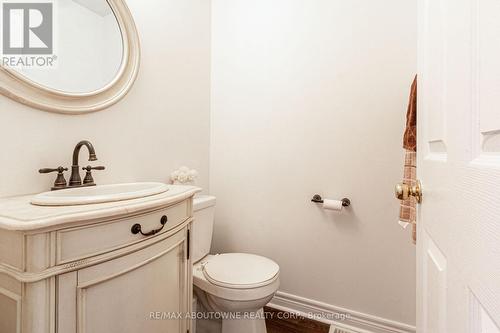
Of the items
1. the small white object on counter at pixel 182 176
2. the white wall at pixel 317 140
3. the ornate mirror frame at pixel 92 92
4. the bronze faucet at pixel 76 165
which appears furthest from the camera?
the small white object on counter at pixel 182 176

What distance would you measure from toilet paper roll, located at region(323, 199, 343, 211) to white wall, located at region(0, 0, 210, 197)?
0.89 metres

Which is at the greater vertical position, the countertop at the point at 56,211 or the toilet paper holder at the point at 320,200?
the countertop at the point at 56,211

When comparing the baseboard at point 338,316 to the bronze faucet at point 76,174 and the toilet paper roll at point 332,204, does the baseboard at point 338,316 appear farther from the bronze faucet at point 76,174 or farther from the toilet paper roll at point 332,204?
the bronze faucet at point 76,174

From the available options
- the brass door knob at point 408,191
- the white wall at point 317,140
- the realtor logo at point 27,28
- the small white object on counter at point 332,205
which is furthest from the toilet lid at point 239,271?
the realtor logo at point 27,28

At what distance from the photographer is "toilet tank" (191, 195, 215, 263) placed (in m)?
1.40

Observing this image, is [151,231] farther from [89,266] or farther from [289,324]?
[289,324]

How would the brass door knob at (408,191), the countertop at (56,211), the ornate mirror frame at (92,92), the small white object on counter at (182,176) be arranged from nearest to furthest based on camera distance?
the countertop at (56,211)
the brass door knob at (408,191)
the ornate mirror frame at (92,92)
the small white object on counter at (182,176)

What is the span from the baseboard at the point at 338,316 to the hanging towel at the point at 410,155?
70cm

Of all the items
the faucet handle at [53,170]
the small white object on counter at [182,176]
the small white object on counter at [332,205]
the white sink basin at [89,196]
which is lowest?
the small white object on counter at [332,205]

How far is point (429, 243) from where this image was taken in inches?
22.8

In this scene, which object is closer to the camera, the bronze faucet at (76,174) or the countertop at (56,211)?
the countertop at (56,211)

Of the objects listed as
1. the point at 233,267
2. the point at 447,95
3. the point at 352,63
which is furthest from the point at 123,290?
Result: the point at 352,63

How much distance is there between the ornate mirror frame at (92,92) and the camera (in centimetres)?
86

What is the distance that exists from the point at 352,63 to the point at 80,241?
1.54 metres
